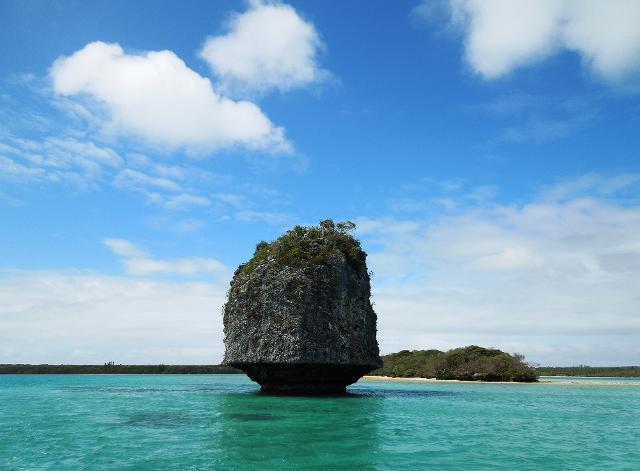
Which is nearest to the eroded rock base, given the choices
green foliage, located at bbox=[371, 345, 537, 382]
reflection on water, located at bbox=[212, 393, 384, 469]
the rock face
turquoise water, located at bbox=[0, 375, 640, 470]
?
the rock face

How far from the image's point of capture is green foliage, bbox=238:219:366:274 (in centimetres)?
3491

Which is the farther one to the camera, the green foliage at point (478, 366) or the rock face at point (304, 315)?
the green foliage at point (478, 366)

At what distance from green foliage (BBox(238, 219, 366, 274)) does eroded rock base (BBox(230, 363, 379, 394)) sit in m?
6.67

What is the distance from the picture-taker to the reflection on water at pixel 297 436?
13.3m

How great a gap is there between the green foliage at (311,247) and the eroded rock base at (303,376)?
6.67 m

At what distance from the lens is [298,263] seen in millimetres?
34500

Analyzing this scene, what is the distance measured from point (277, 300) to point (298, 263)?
288cm

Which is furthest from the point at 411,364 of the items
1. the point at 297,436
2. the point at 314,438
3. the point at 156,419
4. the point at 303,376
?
the point at 314,438

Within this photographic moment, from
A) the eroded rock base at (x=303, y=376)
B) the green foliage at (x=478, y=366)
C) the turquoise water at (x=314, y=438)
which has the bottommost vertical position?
the turquoise water at (x=314, y=438)

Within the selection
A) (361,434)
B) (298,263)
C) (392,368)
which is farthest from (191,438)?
(392,368)

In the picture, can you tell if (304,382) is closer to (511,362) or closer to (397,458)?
(397,458)

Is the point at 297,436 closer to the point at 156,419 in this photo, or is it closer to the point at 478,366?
the point at 156,419

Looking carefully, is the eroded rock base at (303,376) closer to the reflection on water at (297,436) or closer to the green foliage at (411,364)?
the reflection on water at (297,436)

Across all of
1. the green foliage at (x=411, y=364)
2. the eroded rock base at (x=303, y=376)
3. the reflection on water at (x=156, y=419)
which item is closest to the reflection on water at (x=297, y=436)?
the reflection on water at (x=156, y=419)
